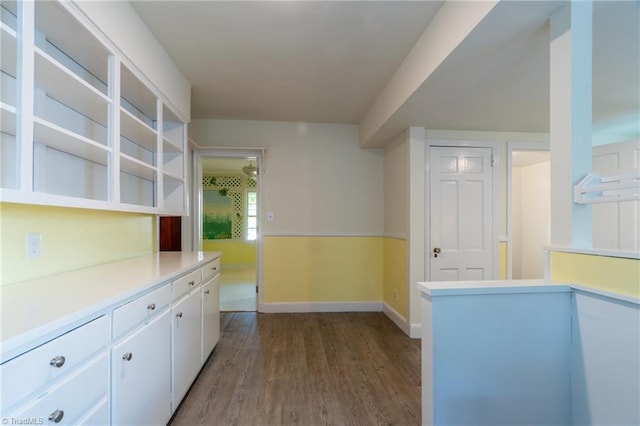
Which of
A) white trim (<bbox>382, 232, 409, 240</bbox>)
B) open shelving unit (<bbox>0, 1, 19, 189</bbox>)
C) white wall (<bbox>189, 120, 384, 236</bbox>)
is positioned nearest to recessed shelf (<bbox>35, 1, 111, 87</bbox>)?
open shelving unit (<bbox>0, 1, 19, 189</bbox>)

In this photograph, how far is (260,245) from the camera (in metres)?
3.83

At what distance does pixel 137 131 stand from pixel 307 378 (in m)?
2.19

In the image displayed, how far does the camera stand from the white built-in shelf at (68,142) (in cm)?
126

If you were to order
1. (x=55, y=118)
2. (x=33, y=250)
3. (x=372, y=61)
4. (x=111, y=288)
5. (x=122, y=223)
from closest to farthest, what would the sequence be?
1. (x=111, y=288)
2. (x=33, y=250)
3. (x=55, y=118)
4. (x=122, y=223)
5. (x=372, y=61)

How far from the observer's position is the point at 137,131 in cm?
209

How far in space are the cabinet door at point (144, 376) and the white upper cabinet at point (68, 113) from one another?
0.69 metres

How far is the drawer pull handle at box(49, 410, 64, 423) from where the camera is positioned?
0.85 m

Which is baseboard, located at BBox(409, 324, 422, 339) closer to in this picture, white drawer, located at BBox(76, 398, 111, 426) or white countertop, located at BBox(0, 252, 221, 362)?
white countertop, located at BBox(0, 252, 221, 362)

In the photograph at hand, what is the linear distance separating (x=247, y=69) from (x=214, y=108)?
1.08 m

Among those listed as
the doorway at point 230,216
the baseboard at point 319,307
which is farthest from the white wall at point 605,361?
the doorway at point 230,216

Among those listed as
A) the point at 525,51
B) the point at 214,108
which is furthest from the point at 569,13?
the point at 214,108

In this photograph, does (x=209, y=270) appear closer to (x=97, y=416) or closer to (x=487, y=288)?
(x=97, y=416)

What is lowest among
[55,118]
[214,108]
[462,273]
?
[462,273]

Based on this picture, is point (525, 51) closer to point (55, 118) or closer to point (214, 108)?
point (55, 118)
